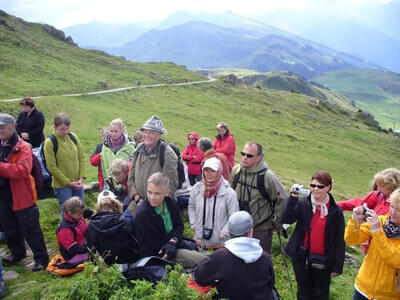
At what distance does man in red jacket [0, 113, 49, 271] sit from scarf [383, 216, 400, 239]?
6.39 m

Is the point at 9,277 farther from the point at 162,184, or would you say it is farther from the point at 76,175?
the point at 162,184

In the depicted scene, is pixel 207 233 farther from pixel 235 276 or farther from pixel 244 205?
pixel 235 276

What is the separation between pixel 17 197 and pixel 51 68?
46.5m

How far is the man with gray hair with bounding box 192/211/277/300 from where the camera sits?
4438mm

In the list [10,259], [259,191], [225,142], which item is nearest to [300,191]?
[259,191]

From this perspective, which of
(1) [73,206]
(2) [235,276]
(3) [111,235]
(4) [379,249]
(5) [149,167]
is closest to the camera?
(2) [235,276]

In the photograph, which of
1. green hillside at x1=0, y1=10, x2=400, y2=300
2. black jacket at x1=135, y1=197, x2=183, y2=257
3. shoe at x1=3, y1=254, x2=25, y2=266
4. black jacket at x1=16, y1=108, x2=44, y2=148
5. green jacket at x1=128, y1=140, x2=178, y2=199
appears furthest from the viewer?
black jacket at x1=16, y1=108, x2=44, y2=148

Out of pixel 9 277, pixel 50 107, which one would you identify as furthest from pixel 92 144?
pixel 9 277

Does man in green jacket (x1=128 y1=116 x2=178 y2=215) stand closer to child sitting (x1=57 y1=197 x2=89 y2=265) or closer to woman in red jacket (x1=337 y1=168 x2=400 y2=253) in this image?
child sitting (x1=57 y1=197 x2=89 y2=265)

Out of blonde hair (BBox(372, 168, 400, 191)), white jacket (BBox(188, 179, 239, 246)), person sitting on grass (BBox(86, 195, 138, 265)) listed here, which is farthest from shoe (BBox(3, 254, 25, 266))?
blonde hair (BBox(372, 168, 400, 191))

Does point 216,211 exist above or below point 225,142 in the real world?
below

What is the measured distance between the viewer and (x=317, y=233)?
19.8 ft

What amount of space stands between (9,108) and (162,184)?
2401 centimetres

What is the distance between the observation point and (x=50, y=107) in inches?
1196
